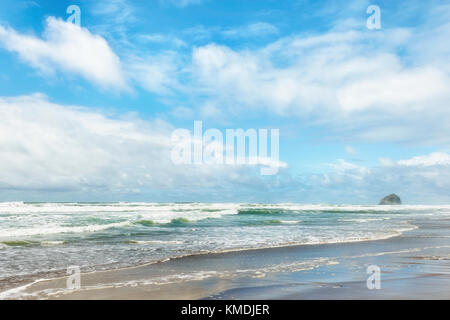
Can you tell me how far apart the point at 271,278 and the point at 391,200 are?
138726 mm

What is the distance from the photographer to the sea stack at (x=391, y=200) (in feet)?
434

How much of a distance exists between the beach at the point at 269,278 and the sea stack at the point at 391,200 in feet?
431

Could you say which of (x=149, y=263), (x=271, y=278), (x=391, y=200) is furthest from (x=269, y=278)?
(x=391, y=200)

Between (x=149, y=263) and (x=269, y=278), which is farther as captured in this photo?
(x=149, y=263)

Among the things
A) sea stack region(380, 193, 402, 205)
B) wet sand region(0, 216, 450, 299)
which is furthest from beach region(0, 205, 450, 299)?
sea stack region(380, 193, 402, 205)

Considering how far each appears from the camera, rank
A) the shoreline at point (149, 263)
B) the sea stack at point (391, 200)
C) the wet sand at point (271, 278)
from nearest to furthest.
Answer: the wet sand at point (271, 278) → the shoreline at point (149, 263) → the sea stack at point (391, 200)

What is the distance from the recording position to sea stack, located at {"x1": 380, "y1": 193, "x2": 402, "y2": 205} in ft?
434

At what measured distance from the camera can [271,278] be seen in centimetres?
856

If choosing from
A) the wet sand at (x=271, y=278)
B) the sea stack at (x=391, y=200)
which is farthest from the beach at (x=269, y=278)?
the sea stack at (x=391, y=200)

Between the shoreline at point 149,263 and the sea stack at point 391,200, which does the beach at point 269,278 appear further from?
the sea stack at point 391,200

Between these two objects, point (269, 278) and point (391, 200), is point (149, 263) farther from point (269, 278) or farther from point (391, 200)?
point (391, 200)
